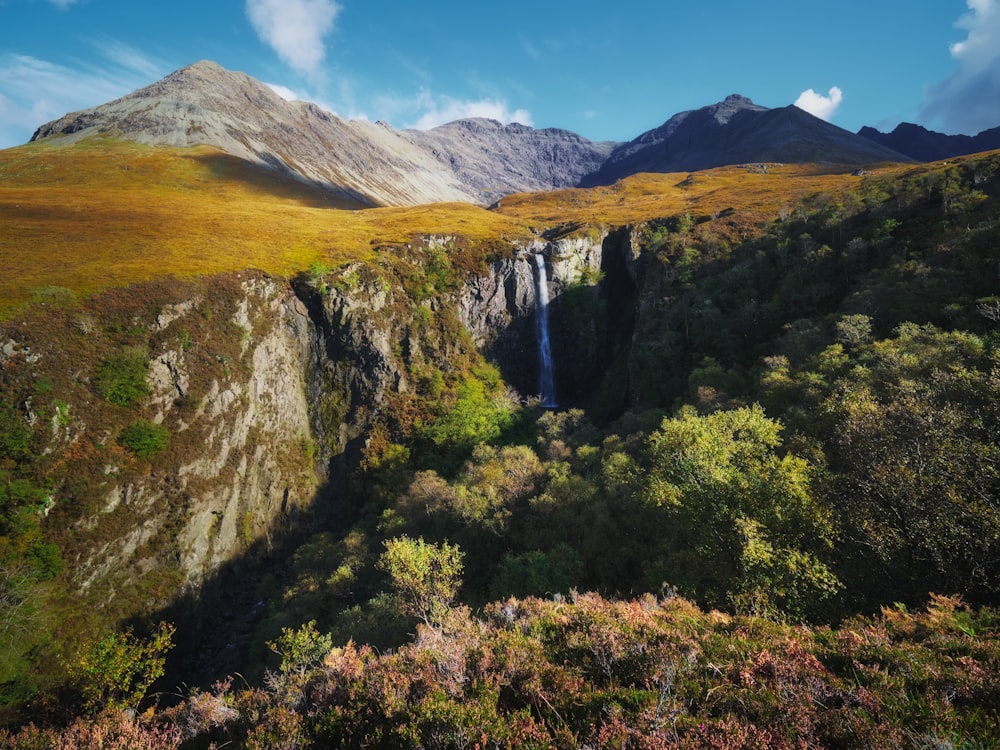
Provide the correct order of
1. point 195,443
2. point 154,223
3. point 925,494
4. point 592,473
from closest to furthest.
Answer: point 925,494 < point 592,473 < point 195,443 < point 154,223

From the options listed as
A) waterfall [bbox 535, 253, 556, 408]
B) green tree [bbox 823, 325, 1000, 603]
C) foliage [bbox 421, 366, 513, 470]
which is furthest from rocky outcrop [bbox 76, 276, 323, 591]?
green tree [bbox 823, 325, 1000, 603]

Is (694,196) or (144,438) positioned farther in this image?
(694,196)

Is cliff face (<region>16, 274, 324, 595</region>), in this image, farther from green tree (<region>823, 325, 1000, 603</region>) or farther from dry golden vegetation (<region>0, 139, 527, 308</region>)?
green tree (<region>823, 325, 1000, 603</region>)

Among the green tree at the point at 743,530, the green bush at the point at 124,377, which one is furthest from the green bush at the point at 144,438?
the green tree at the point at 743,530

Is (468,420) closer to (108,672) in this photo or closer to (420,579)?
(420,579)

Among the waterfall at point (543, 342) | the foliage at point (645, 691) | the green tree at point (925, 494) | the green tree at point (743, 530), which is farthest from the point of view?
the waterfall at point (543, 342)

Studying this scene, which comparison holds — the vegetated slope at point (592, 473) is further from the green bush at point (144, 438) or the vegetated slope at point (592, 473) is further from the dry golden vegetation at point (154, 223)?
the dry golden vegetation at point (154, 223)

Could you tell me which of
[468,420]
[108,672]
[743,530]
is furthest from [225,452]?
[743,530]
